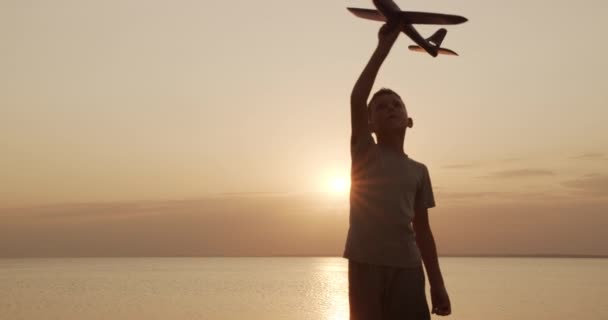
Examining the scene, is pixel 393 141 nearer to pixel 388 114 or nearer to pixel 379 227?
pixel 388 114

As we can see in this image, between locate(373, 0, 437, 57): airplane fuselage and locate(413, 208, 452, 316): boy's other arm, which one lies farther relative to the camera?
locate(413, 208, 452, 316): boy's other arm

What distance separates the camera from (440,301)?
4.76m

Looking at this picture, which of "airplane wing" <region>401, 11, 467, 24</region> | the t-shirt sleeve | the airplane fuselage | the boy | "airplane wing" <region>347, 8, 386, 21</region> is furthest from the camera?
the t-shirt sleeve

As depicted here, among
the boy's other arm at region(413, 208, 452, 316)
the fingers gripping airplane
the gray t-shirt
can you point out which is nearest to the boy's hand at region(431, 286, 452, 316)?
the boy's other arm at region(413, 208, 452, 316)

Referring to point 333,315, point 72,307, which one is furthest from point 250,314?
point 72,307

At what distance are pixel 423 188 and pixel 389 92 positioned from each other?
69 centimetres

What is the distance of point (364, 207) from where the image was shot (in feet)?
13.9

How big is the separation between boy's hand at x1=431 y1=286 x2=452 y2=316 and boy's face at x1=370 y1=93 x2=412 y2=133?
1.17m

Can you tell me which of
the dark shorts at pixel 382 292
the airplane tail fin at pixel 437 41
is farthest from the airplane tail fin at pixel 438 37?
the dark shorts at pixel 382 292

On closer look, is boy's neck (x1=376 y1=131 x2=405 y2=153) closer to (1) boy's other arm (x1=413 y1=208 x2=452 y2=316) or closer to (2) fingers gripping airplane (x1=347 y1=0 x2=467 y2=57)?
(1) boy's other arm (x1=413 y1=208 x2=452 y2=316)

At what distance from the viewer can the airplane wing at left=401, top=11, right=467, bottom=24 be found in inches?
155

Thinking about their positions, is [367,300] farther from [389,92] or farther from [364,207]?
[389,92]

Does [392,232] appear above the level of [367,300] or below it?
above

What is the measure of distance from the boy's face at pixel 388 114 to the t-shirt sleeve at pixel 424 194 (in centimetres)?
40
